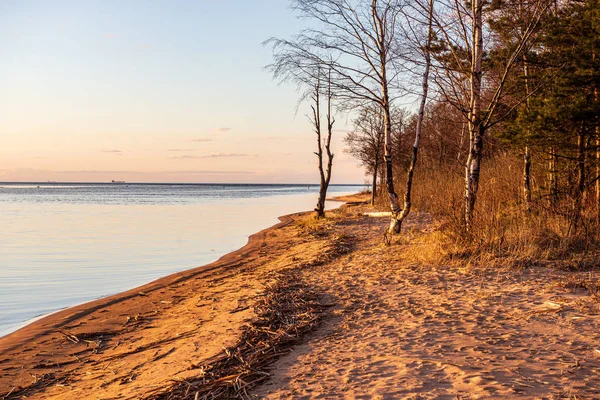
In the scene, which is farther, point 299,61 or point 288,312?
point 299,61

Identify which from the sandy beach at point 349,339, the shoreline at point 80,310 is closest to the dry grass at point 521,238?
the sandy beach at point 349,339

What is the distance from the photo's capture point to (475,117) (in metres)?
10.4

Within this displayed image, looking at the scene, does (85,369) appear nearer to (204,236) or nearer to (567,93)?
(567,93)

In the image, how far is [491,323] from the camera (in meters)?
6.14

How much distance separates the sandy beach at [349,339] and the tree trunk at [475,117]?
58.9 inches

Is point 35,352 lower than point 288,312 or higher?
lower

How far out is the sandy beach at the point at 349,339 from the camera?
4.56 meters

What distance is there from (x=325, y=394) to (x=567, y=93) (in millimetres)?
10582

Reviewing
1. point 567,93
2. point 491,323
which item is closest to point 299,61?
point 567,93

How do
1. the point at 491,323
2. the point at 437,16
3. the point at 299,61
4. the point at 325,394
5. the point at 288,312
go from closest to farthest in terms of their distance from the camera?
the point at 325,394 < the point at 491,323 < the point at 288,312 < the point at 437,16 < the point at 299,61

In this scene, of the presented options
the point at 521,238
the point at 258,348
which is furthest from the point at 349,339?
the point at 521,238

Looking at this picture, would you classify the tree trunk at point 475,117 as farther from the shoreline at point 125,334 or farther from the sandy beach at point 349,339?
the shoreline at point 125,334

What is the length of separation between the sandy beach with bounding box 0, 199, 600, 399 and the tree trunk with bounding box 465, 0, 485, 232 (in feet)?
4.91

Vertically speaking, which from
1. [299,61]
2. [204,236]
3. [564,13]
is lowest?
[204,236]
